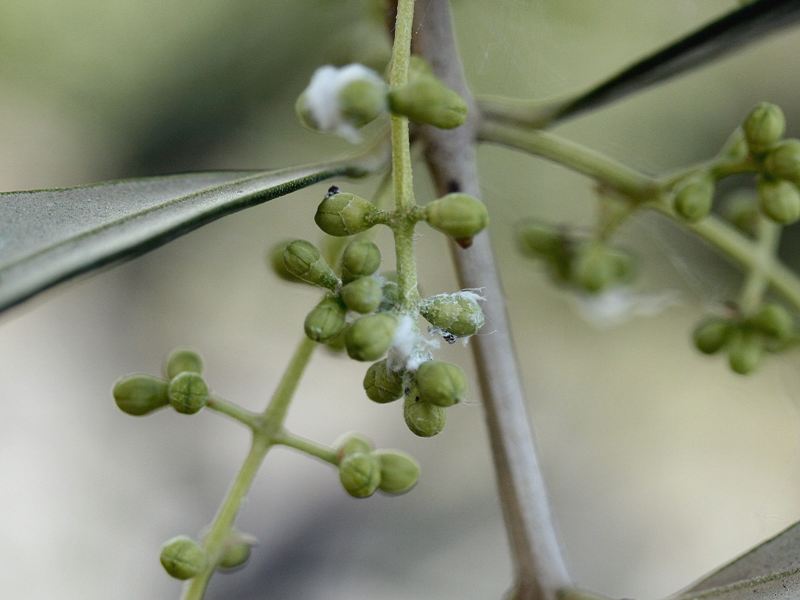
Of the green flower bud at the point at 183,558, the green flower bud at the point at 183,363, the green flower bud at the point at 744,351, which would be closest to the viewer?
the green flower bud at the point at 183,558

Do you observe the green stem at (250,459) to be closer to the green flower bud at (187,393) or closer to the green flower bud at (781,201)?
the green flower bud at (187,393)

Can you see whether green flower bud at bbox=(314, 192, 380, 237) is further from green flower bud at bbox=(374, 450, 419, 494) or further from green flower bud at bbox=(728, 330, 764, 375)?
green flower bud at bbox=(728, 330, 764, 375)

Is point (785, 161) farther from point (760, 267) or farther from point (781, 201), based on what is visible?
point (760, 267)

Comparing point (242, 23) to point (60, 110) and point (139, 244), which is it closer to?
point (60, 110)

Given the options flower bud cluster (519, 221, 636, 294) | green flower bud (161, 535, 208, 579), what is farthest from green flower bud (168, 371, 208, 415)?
flower bud cluster (519, 221, 636, 294)

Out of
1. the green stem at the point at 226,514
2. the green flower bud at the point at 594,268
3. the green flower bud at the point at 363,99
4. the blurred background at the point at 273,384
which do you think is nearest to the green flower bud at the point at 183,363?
the green stem at the point at 226,514

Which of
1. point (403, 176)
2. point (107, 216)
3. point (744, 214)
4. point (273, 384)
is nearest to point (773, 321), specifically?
point (744, 214)
